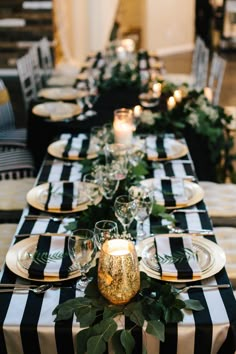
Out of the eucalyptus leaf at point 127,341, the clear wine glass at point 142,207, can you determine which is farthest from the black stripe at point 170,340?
the clear wine glass at point 142,207

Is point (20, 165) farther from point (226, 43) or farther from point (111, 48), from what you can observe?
point (226, 43)

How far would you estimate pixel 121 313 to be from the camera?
155cm

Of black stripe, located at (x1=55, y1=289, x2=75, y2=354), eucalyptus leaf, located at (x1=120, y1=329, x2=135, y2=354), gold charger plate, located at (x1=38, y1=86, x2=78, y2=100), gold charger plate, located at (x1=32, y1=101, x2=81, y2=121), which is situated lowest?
gold charger plate, located at (x1=38, y1=86, x2=78, y2=100)

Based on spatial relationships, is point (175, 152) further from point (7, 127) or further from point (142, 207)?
point (7, 127)

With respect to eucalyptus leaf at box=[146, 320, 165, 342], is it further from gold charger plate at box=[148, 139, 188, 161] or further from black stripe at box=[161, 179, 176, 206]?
gold charger plate at box=[148, 139, 188, 161]

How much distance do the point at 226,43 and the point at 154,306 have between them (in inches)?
338

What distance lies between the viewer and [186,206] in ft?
7.30

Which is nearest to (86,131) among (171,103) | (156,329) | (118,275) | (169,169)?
(171,103)

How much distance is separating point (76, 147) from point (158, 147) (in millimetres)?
408

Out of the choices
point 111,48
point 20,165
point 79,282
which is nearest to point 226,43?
point 111,48

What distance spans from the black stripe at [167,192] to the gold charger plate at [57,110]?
3.85ft

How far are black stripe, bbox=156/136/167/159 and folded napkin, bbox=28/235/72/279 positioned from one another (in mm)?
942

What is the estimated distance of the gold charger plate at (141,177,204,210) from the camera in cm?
223

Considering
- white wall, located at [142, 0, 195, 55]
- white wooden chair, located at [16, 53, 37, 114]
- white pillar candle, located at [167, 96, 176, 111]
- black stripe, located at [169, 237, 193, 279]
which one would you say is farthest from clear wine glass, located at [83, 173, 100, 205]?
white wall, located at [142, 0, 195, 55]
